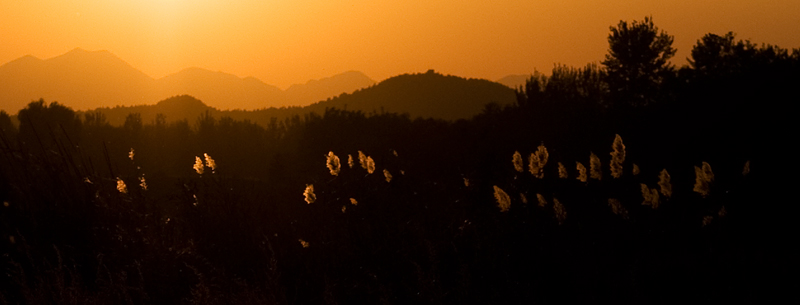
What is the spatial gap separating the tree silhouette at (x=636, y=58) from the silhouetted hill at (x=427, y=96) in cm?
8193

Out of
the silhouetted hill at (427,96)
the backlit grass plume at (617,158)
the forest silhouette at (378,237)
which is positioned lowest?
the forest silhouette at (378,237)

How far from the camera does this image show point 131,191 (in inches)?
273

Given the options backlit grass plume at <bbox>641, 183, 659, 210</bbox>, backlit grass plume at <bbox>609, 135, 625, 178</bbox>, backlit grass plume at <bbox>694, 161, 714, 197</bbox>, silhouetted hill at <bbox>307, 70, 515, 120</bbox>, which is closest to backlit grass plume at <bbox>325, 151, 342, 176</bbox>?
backlit grass plume at <bbox>609, 135, 625, 178</bbox>

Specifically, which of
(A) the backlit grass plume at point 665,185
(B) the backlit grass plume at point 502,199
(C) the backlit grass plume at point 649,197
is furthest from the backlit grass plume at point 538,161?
(A) the backlit grass plume at point 665,185

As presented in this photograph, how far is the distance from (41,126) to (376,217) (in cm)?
7351

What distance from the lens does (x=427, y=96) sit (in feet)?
412

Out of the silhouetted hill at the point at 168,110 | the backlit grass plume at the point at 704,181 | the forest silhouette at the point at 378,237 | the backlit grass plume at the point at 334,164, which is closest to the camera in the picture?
the forest silhouette at the point at 378,237

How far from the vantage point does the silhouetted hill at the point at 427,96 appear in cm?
11945

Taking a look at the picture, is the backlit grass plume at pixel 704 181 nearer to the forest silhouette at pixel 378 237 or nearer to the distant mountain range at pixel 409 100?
the forest silhouette at pixel 378 237

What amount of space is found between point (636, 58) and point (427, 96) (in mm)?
91561

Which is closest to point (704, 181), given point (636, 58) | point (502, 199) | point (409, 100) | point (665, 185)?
point (665, 185)

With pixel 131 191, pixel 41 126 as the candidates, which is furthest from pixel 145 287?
pixel 41 126

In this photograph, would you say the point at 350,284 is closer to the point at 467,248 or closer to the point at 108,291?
the point at 467,248

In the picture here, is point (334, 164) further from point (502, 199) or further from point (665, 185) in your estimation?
point (665, 185)
